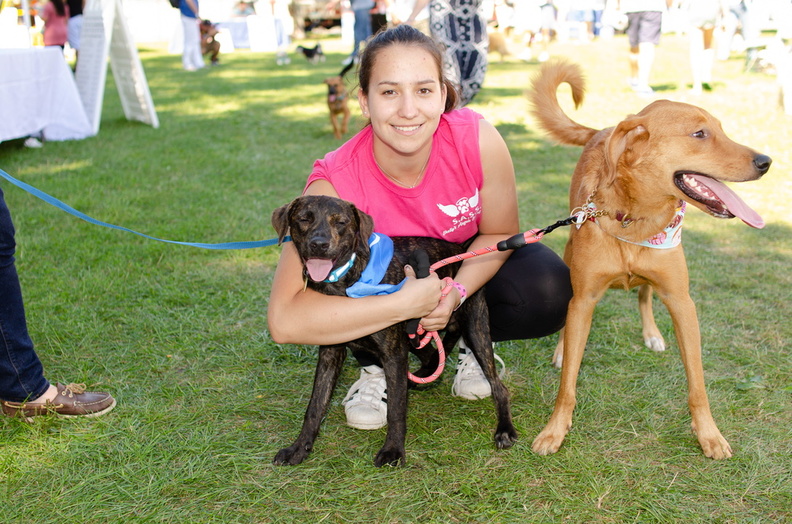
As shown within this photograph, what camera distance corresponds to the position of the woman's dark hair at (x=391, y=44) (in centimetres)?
302

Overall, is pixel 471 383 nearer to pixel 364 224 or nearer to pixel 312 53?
pixel 364 224

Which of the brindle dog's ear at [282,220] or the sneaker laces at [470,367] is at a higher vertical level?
the brindle dog's ear at [282,220]

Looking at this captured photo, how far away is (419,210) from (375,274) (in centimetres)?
46

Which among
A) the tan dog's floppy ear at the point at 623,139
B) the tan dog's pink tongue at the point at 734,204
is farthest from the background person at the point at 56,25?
the tan dog's pink tongue at the point at 734,204

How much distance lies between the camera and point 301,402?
3.62 m

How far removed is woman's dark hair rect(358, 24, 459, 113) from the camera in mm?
3023

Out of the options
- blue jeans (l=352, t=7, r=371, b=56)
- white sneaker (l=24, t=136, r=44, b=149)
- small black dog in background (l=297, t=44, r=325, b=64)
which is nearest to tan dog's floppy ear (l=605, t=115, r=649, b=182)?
white sneaker (l=24, t=136, r=44, b=149)

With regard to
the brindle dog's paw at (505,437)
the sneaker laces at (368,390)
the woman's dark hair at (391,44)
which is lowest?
the brindle dog's paw at (505,437)

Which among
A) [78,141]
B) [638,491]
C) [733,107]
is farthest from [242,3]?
[638,491]

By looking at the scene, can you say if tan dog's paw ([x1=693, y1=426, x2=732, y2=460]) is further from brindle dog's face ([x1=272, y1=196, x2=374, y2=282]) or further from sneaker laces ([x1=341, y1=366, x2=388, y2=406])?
brindle dog's face ([x1=272, y1=196, x2=374, y2=282])

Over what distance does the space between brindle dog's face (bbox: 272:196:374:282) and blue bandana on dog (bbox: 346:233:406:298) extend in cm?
7

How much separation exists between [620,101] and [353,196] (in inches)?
399

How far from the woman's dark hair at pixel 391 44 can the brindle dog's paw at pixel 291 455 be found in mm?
1709

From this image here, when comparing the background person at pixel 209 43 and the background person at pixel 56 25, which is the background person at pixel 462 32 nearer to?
the background person at pixel 56 25
